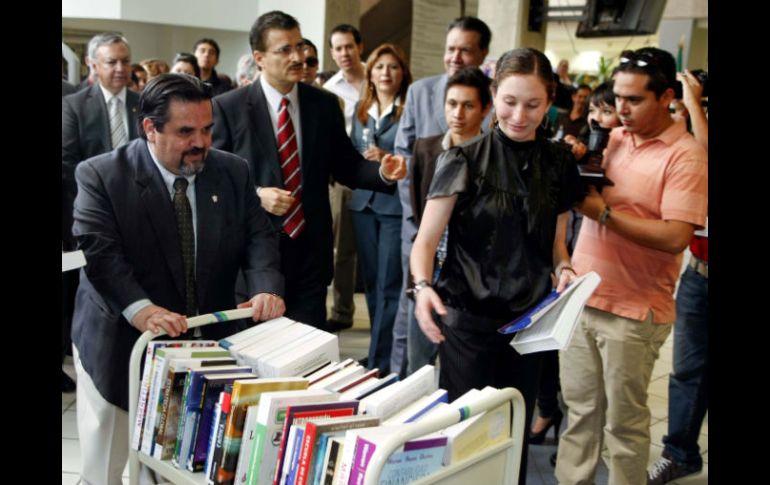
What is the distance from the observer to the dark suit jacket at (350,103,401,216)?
4059 mm

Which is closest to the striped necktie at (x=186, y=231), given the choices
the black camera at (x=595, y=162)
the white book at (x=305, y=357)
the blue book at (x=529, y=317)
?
the white book at (x=305, y=357)

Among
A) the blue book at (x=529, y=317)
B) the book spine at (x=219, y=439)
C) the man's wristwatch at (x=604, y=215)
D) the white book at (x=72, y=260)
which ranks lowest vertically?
the book spine at (x=219, y=439)

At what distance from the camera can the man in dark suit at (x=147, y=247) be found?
216cm

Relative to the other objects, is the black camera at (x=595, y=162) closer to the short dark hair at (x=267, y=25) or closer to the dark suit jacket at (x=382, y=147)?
the short dark hair at (x=267, y=25)

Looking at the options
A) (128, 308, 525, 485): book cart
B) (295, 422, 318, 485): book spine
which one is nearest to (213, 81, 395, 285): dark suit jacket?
(128, 308, 525, 485): book cart

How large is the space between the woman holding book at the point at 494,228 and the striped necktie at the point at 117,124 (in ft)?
8.31

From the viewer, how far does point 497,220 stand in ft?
7.29

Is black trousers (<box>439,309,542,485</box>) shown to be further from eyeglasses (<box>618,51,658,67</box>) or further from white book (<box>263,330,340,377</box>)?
eyeglasses (<box>618,51,658,67</box>)

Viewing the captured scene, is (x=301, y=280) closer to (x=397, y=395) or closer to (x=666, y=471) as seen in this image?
(x=397, y=395)

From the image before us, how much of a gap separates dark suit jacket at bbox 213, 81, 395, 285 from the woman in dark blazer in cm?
78

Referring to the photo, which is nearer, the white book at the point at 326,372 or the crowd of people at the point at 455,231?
the white book at the point at 326,372

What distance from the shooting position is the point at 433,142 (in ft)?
10.5

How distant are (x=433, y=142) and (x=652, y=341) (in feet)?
3.96
